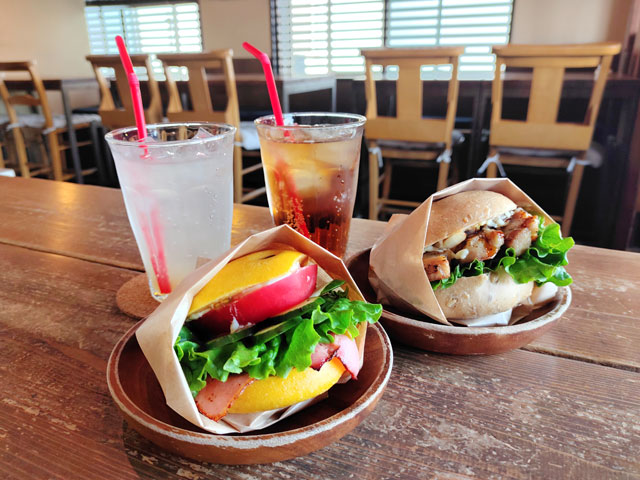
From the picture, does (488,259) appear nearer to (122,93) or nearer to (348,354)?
(348,354)

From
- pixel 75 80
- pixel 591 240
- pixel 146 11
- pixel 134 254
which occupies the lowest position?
pixel 591 240

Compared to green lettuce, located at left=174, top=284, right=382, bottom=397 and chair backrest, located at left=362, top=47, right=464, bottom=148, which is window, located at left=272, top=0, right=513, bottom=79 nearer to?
chair backrest, located at left=362, top=47, right=464, bottom=148

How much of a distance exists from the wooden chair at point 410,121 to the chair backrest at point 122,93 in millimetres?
1353

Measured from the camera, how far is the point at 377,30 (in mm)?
4188

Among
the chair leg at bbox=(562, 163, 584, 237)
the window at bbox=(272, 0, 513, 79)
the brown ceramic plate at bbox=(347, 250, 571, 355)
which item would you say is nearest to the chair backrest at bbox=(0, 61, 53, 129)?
the window at bbox=(272, 0, 513, 79)

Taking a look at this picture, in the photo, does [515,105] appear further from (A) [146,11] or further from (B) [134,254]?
(A) [146,11]

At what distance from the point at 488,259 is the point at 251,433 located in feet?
1.11

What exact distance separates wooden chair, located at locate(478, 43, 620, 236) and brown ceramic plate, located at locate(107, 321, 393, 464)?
79.0 inches

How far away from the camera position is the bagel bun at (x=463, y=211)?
535mm

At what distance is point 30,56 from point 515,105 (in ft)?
16.0

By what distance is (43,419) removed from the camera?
0.43 meters

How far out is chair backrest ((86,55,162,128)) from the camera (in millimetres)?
2803

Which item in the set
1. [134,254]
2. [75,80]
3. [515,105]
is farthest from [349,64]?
[134,254]

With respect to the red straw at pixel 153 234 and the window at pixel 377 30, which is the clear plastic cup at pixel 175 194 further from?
the window at pixel 377 30
